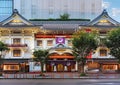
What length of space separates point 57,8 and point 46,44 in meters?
42.5

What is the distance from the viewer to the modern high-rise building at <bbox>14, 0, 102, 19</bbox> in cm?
12950

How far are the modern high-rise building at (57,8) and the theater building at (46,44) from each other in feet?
131

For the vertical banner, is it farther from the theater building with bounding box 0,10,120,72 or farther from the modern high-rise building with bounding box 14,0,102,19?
the modern high-rise building with bounding box 14,0,102,19

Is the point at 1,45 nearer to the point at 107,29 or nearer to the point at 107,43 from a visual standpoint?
the point at 107,43

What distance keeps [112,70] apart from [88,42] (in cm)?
2014

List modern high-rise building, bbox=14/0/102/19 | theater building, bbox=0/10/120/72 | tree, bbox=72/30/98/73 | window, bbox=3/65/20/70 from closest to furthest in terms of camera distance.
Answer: tree, bbox=72/30/98/73 < theater building, bbox=0/10/120/72 < window, bbox=3/65/20/70 < modern high-rise building, bbox=14/0/102/19

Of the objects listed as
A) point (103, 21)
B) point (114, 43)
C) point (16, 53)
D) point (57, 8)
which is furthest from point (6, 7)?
point (114, 43)

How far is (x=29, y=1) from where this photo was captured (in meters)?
130

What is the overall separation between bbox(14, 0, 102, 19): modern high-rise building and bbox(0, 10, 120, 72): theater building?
3992 cm

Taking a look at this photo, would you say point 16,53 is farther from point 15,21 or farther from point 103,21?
point 103,21

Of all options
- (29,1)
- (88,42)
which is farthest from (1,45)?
(29,1)

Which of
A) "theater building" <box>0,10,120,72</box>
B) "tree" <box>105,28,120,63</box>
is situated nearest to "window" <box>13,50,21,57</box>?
"theater building" <box>0,10,120,72</box>

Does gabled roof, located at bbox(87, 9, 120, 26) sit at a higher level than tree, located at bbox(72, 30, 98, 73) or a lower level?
higher

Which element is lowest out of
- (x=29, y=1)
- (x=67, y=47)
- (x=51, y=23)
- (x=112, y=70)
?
(x=112, y=70)
